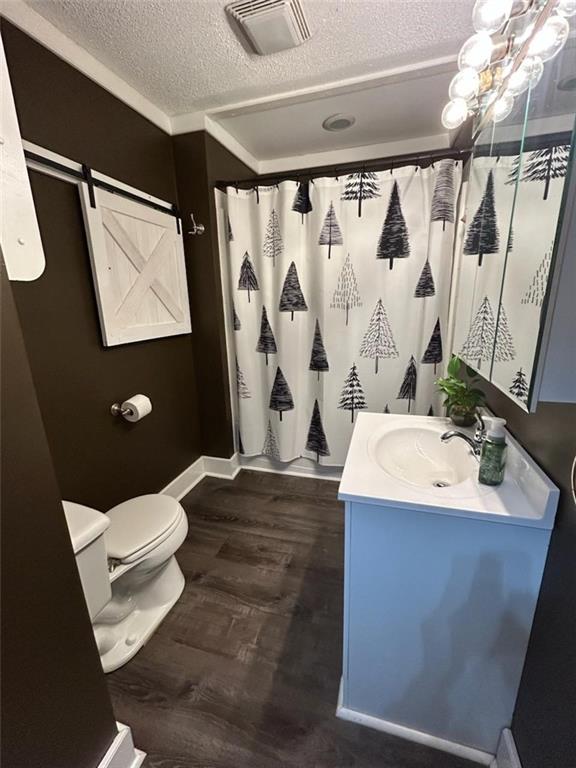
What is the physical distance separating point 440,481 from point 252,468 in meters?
1.67

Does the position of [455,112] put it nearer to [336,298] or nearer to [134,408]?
[336,298]

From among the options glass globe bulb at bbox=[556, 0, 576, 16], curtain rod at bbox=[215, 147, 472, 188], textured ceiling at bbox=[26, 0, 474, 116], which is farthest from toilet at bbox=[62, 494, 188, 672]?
curtain rod at bbox=[215, 147, 472, 188]

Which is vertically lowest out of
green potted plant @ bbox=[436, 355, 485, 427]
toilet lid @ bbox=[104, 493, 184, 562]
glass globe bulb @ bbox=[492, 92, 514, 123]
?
toilet lid @ bbox=[104, 493, 184, 562]

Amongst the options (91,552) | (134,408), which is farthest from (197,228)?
(91,552)

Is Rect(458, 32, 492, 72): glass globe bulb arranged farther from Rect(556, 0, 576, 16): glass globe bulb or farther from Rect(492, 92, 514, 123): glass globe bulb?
Rect(556, 0, 576, 16): glass globe bulb

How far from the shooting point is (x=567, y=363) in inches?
24.7

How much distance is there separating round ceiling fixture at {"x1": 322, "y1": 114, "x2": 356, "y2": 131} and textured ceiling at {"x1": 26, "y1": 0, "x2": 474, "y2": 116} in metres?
0.34

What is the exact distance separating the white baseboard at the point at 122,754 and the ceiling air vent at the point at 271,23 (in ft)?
8.04

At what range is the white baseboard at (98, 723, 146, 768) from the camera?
87 centimetres

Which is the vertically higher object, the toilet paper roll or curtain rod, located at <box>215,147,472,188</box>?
curtain rod, located at <box>215,147,472,188</box>

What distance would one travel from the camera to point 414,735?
0.99m

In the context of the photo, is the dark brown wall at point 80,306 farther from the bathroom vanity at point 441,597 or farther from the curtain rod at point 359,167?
the bathroom vanity at point 441,597

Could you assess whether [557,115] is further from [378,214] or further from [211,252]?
[211,252]

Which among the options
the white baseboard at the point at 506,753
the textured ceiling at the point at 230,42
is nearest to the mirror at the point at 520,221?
the textured ceiling at the point at 230,42
